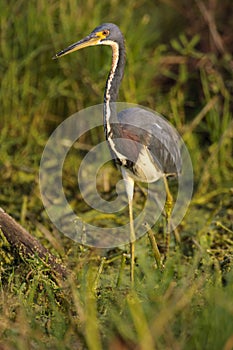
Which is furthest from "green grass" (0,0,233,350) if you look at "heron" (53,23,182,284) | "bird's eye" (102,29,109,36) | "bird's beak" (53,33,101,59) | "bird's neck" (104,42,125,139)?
"bird's eye" (102,29,109,36)

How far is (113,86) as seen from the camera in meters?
3.33

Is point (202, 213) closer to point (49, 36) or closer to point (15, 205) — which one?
point (15, 205)

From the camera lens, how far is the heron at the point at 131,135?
332 cm

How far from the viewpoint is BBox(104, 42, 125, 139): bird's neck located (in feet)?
10.9

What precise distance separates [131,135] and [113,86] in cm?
27

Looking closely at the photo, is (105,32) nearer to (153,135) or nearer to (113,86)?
(113,86)

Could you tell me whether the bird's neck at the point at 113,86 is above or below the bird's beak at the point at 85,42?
below

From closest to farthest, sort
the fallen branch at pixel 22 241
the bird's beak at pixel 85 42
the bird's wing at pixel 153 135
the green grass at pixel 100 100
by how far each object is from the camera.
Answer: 1. the fallen branch at pixel 22 241
2. the bird's beak at pixel 85 42
3. the bird's wing at pixel 153 135
4. the green grass at pixel 100 100

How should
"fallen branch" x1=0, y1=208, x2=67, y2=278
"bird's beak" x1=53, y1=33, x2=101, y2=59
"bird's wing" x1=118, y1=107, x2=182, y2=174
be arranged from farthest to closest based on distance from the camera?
"bird's wing" x1=118, y1=107, x2=182, y2=174 → "bird's beak" x1=53, y1=33, x2=101, y2=59 → "fallen branch" x1=0, y1=208, x2=67, y2=278

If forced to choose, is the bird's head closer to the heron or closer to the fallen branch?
the heron

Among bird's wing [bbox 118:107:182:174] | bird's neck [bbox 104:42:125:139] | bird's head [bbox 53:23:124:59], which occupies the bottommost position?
bird's wing [bbox 118:107:182:174]

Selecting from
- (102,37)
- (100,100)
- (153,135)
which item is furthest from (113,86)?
(100,100)

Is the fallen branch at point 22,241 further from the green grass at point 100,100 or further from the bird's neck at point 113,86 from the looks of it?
the bird's neck at point 113,86

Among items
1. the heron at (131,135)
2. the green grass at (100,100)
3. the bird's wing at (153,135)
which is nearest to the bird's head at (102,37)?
the heron at (131,135)
